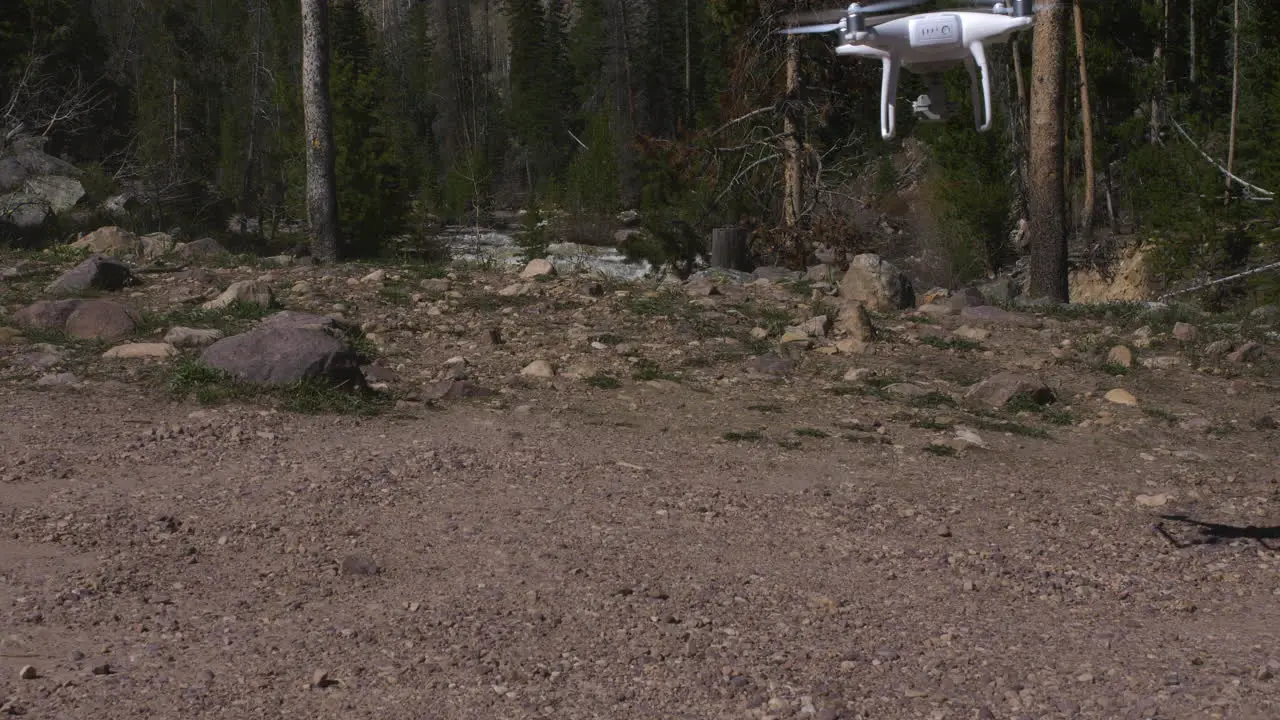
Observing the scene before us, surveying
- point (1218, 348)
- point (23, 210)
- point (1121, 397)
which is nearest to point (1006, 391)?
point (1121, 397)

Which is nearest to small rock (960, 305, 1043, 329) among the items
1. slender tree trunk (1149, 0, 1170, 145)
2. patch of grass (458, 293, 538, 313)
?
patch of grass (458, 293, 538, 313)

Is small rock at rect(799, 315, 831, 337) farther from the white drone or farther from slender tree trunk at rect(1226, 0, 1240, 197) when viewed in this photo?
slender tree trunk at rect(1226, 0, 1240, 197)

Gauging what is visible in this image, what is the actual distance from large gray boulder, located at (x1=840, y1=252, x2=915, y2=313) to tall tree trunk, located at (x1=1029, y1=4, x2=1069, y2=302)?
195 cm

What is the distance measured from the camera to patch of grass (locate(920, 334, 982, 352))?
9.70 m

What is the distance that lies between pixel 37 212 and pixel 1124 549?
17442mm

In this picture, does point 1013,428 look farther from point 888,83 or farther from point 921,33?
point 921,33

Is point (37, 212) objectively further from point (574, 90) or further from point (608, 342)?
point (574, 90)

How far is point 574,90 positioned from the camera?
53.9 meters

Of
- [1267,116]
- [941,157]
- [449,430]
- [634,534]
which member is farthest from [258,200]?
[634,534]

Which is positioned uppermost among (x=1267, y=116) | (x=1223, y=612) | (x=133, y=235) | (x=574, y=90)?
(x=574, y=90)

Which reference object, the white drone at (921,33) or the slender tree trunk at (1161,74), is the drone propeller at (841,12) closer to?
the white drone at (921,33)

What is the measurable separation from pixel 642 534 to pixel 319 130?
986cm

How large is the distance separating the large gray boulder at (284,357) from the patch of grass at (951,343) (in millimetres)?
4406

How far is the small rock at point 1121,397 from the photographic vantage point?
840cm
